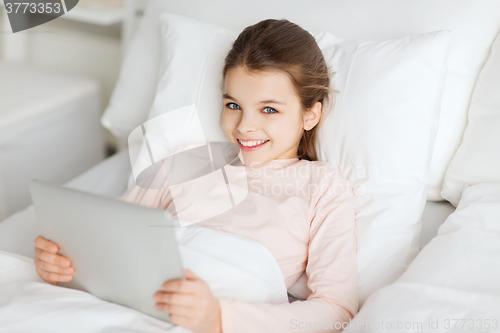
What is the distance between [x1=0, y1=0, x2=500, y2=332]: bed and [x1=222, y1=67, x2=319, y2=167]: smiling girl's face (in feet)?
0.28

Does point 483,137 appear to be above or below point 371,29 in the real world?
below

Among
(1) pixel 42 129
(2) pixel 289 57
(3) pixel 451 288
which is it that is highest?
(2) pixel 289 57

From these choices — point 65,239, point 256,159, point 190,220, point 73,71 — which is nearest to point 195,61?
point 256,159

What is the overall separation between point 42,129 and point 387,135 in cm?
109

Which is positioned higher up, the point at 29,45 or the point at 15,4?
the point at 15,4

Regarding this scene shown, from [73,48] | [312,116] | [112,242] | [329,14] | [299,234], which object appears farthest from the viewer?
→ [73,48]

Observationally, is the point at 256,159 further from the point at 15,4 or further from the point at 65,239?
the point at 15,4

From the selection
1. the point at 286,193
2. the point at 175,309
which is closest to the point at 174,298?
the point at 175,309

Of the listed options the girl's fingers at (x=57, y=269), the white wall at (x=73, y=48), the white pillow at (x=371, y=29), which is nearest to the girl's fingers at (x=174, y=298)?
the girl's fingers at (x=57, y=269)

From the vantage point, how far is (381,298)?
63 centimetres

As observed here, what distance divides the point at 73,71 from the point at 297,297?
155cm

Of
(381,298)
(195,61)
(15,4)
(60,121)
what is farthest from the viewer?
(15,4)

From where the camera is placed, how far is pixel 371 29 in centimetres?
100

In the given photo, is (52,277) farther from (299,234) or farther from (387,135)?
(387,135)
